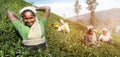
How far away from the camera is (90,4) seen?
17.5 metres

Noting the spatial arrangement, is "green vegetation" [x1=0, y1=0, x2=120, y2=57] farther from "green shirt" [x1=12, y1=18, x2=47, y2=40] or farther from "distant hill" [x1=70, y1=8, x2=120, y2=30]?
"distant hill" [x1=70, y1=8, x2=120, y2=30]

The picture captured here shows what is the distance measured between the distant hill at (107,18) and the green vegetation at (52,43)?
0.88 metres

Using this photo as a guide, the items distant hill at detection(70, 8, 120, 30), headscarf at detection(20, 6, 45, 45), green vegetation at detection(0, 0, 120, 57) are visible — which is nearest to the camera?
green vegetation at detection(0, 0, 120, 57)

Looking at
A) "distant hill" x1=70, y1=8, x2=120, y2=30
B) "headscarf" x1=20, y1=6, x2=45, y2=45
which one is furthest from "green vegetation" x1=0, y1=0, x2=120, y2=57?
"distant hill" x1=70, y1=8, x2=120, y2=30

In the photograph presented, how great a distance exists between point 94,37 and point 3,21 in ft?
21.0

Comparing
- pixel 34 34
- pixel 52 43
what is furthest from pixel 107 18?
pixel 34 34

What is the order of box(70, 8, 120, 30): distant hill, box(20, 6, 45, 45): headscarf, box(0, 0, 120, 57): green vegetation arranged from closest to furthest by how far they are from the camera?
box(0, 0, 120, 57): green vegetation, box(20, 6, 45, 45): headscarf, box(70, 8, 120, 30): distant hill

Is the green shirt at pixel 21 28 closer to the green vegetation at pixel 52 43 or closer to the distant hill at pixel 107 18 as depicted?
the green vegetation at pixel 52 43

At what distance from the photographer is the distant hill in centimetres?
1864

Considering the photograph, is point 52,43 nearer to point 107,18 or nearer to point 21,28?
point 21,28

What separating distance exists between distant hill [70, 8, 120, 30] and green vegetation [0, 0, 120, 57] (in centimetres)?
88

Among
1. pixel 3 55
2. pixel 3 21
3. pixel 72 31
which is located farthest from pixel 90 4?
pixel 3 55

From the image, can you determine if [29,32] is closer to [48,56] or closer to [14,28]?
[14,28]

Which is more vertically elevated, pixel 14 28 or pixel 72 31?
pixel 14 28
